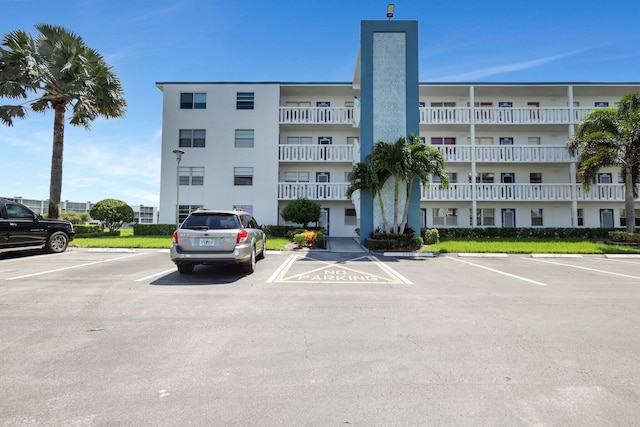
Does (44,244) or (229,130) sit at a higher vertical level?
(229,130)

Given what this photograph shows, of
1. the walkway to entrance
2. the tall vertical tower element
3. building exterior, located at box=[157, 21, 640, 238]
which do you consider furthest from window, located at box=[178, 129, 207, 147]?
the walkway to entrance

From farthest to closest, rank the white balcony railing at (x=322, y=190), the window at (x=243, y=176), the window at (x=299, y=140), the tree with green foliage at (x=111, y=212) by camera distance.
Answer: the window at (x=299, y=140) → the tree with green foliage at (x=111, y=212) → the window at (x=243, y=176) → the white balcony railing at (x=322, y=190)

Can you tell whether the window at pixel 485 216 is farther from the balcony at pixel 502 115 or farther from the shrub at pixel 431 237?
the shrub at pixel 431 237

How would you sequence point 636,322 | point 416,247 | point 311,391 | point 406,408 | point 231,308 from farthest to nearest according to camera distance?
point 416,247, point 231,308, point 636,322, point 311,391, point 406,408

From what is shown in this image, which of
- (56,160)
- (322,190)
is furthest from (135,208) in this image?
(322,190)

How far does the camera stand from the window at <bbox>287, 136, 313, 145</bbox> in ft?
82.5

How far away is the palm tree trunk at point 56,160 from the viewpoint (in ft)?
60.3

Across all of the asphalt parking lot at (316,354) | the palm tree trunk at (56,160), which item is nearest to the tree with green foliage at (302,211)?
A: the asphalt parking lot at (316,354)

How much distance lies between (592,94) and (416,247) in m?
21.4

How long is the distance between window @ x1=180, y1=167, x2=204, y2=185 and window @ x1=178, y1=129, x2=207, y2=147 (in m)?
1.82

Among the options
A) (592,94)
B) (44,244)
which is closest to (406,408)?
(44,244)

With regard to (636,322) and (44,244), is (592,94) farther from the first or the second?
(44,244)

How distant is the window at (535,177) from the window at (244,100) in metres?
21.9

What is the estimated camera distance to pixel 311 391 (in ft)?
9.29
